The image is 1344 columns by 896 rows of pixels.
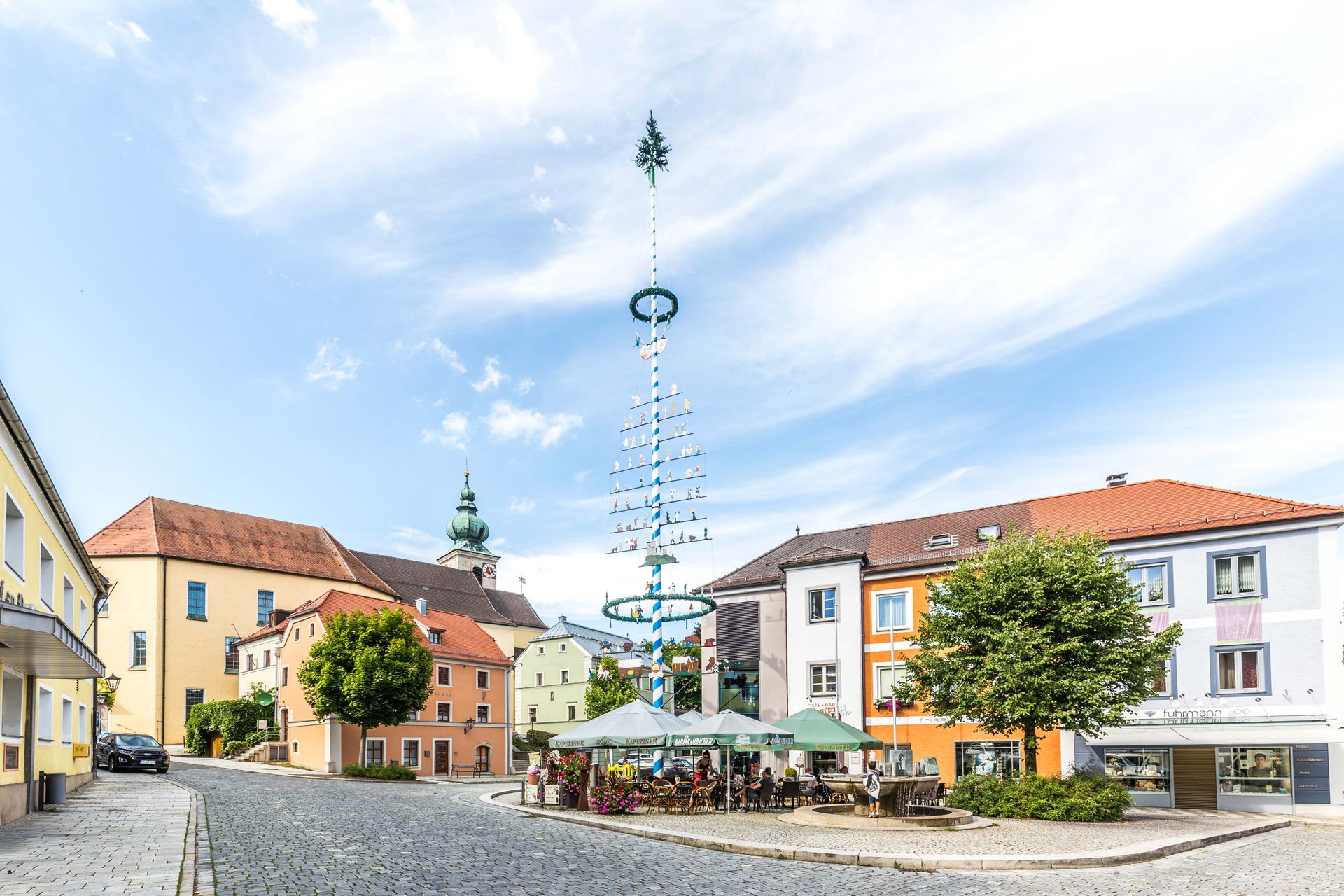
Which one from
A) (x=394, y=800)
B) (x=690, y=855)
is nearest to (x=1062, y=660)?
(x=690, y=855)

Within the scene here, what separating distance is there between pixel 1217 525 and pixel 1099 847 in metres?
17.6

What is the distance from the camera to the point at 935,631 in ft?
91.7

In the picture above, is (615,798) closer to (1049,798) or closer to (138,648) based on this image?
(1049,798)

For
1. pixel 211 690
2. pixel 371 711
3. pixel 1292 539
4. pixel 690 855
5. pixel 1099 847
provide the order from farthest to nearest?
pixel 211 690
pixel 371 711
pixel 1292 539
pixel 1099 847
pixel 690 855

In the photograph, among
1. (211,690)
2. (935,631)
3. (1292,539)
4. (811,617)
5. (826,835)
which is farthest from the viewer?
(211,690)

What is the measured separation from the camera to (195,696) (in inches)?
2438

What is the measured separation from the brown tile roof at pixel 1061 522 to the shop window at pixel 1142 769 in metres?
6.78

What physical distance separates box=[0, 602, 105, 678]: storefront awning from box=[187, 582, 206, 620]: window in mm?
45765

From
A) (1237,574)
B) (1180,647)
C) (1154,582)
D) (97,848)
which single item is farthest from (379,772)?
(1237,574)

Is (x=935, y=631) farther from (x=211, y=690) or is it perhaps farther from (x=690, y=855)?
(x=211, y=690)

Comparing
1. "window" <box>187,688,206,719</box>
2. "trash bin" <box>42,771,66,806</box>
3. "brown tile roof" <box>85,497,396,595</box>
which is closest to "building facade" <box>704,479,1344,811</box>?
"trash bin" <box>42,771,66,806</box>

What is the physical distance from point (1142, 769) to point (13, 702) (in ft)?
98.5

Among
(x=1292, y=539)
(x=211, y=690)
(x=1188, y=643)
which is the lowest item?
(x=211, y=690)

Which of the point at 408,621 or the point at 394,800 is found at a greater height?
the point at 408,621
